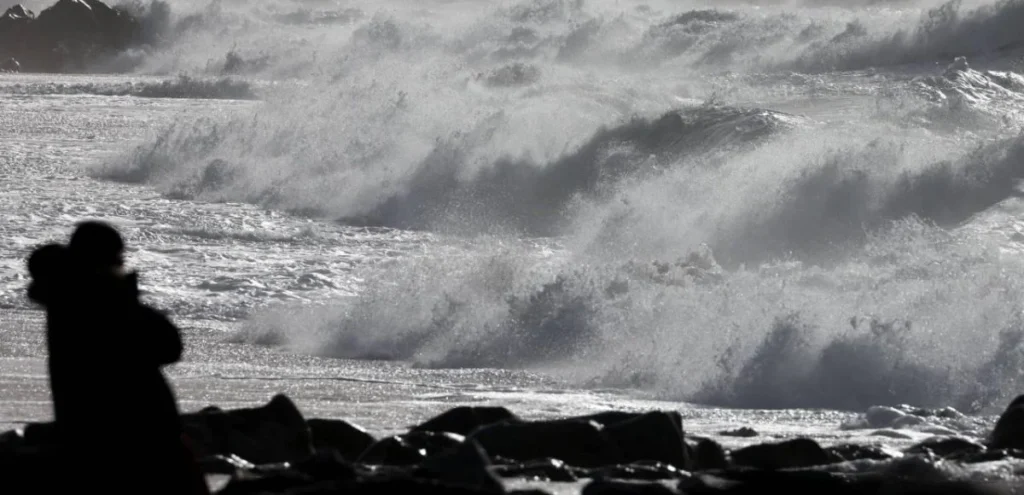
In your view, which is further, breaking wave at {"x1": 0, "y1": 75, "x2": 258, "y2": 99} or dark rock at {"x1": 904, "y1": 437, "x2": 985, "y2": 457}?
breaking wave at {"x1": 0, "y1": 75, "x2": 258, "y2": 99}

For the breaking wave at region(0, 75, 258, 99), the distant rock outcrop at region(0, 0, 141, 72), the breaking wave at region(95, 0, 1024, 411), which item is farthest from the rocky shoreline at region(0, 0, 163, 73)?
the breaking wave at region(95, 0, 1024, 411)

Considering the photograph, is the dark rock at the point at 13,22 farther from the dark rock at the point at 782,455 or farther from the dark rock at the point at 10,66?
the dark rock at the point at 782,455

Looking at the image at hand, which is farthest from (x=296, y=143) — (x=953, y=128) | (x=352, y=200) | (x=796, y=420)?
(x=796, y=420)

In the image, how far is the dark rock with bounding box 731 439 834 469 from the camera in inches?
269

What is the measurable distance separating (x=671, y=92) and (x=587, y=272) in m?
24.4

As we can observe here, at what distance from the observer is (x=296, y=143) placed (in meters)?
28.9

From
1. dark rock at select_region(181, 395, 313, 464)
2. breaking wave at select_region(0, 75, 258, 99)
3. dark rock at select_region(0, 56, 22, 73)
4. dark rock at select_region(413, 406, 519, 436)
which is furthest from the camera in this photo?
dark rock at select_region(0, 56, 22, 73)

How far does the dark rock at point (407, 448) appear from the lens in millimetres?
6633

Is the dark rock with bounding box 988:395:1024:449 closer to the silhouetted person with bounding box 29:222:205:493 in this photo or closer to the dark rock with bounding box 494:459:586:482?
the dark rock with bounding box 494:459:586:482

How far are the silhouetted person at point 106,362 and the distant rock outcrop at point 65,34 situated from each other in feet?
305

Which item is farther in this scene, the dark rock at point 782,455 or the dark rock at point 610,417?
the dark rock at point 610,417

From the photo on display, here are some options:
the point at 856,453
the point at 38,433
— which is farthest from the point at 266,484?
the point at 856,453

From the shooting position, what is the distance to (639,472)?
650cm

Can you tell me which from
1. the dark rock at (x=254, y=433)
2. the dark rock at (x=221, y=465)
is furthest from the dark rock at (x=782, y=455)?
the dark rock at (x=221, y=465)
